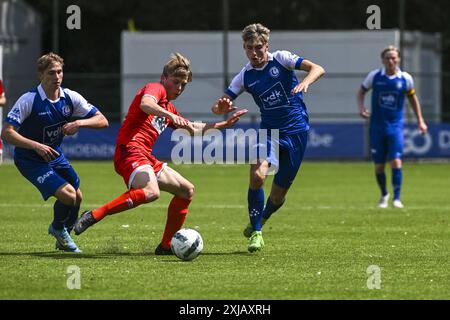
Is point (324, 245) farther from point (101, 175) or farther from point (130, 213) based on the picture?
point (101, 175)

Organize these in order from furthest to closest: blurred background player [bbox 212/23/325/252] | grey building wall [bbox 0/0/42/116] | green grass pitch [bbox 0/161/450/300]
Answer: grey building wall [bbox 0/0/42/116] → blurred background player [bbox 212/23/325/252] → green grass pitch [bbox 0/161/450/300]

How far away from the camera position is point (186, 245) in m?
10.3

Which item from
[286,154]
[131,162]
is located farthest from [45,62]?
[286,154]

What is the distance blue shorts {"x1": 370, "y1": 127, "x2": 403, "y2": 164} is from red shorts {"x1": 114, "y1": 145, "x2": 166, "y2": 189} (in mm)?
7258

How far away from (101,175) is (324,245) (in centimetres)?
1412

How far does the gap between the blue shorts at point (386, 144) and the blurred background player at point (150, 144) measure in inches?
272

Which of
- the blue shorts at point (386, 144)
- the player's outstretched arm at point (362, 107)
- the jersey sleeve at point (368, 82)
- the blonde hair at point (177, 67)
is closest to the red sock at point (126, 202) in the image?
the blonde hair at point (177, 67)

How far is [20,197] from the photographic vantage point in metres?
19.3

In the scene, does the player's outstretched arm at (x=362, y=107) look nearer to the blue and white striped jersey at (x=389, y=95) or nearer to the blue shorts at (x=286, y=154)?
the blue and white striped jersey at (x=389, y=95)

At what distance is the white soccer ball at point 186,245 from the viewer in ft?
33.8

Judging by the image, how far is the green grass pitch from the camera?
28.0 ft

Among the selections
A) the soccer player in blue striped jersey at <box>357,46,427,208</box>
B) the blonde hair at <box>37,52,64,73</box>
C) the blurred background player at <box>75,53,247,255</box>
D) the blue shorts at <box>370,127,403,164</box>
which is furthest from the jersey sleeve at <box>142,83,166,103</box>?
the blue shorts at <box>370,127,403,164</box>

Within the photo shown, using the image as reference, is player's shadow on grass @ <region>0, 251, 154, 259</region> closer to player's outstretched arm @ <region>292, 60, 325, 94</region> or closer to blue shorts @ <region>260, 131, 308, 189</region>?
blue shorts @ <region>260, 131, 308, 189</region>
